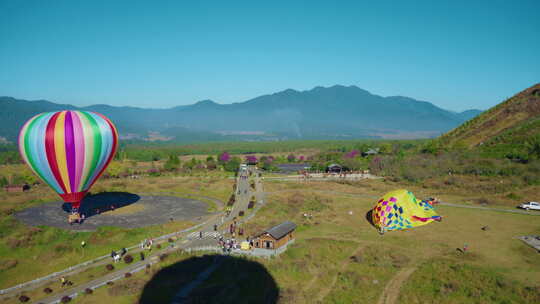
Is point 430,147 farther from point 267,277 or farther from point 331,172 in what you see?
point 267,277

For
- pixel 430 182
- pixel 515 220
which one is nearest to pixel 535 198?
pixel 515 220

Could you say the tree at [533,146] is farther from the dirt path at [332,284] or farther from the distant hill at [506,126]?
the dirt path at [332,284]

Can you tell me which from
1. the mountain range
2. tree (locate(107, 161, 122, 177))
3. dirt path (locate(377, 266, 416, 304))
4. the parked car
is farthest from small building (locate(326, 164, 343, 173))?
dirt path (locate(377, 266, 416, 304))

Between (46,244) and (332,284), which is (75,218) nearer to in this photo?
(46,244)

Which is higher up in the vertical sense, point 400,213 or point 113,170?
point 400,213

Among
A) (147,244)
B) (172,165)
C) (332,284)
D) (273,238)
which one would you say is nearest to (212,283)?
(273,238)

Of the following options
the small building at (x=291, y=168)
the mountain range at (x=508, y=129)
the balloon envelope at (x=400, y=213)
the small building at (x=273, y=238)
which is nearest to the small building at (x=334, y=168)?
the small building at (x=291, y=168)
